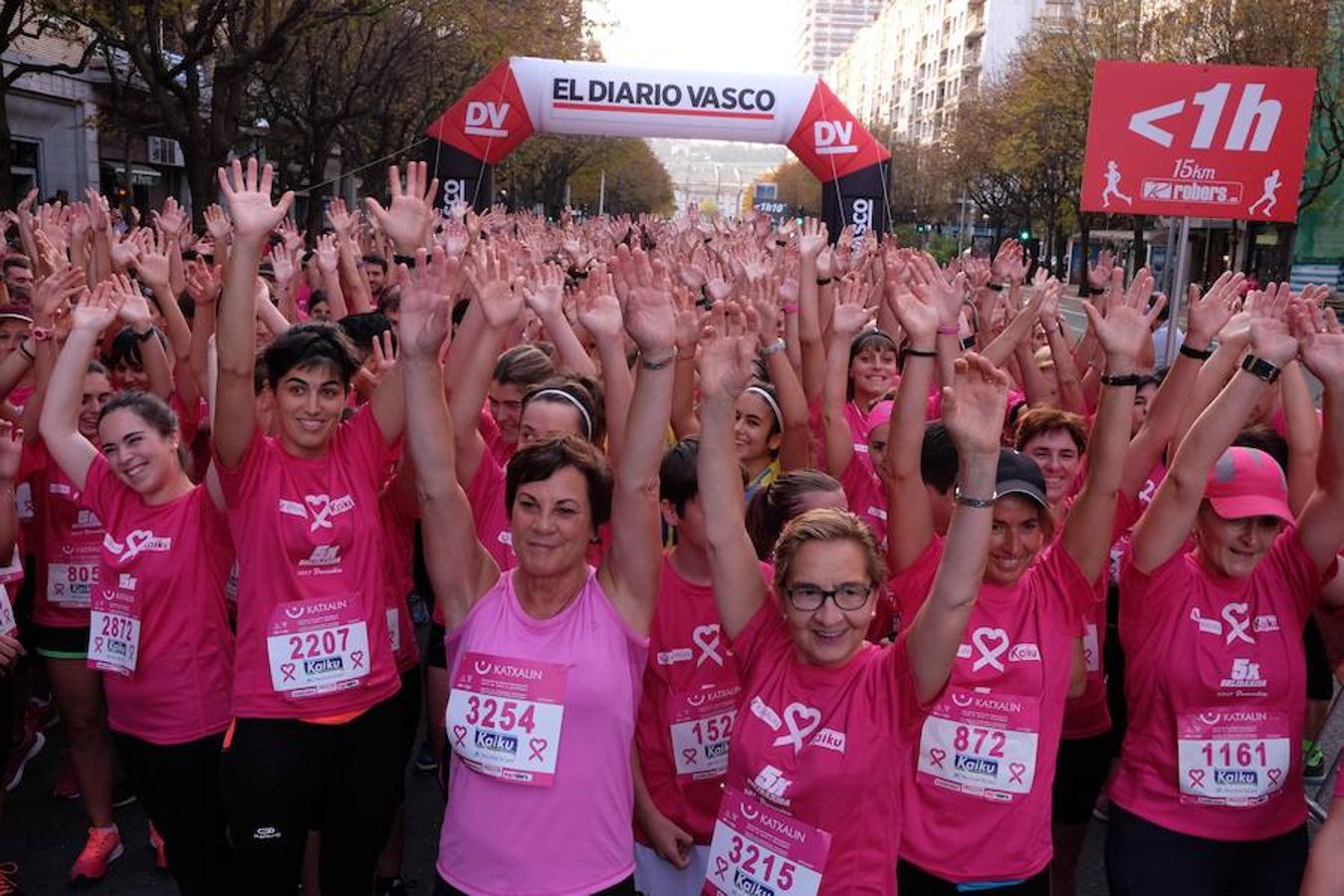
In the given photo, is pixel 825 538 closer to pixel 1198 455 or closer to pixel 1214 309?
pixel 1198 455

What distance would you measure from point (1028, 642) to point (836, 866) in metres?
0.75

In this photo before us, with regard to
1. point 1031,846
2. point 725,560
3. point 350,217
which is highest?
point 350,217

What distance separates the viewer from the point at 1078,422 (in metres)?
3.85

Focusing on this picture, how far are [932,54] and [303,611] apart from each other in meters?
96.8

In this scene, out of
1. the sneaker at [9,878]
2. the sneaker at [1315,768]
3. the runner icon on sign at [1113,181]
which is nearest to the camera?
the sneaker at [9,878]

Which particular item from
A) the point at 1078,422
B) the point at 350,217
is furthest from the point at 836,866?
the point at 350,217

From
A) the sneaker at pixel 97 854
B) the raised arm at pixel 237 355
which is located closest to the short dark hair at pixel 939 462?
the raised arm at pixel 237 355

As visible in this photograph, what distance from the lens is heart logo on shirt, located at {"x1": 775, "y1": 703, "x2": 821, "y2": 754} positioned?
2408 millimetres

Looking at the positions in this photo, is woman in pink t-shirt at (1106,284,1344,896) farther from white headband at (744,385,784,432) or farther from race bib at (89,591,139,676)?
race bib at (89,591,139,676)

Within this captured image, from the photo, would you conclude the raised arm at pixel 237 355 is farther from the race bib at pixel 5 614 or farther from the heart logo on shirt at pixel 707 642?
the heart logo on shirt at pixel 707 642

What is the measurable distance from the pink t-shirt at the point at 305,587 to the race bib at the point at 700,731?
84cm

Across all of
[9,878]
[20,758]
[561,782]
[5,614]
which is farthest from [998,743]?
[20,758]

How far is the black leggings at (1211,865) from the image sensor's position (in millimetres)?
2799

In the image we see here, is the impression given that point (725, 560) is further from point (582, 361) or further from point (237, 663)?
point (582, 361)
